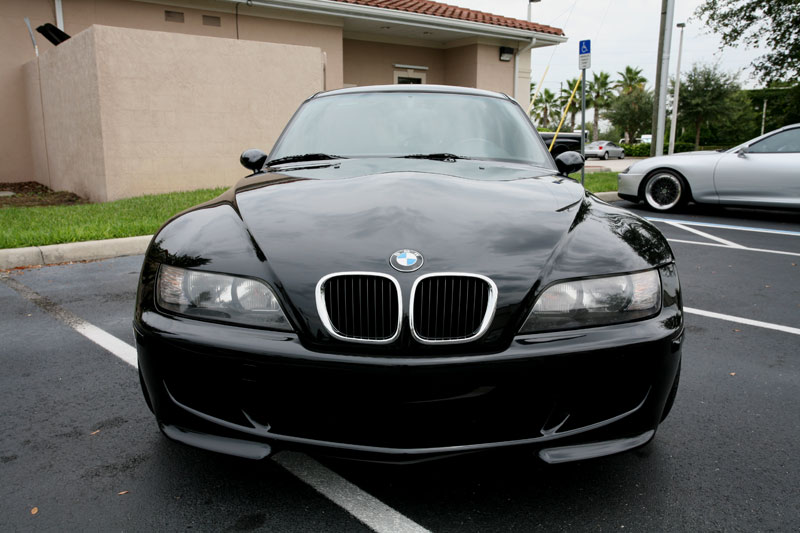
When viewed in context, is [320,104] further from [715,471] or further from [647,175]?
[647,175]

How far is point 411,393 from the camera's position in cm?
168

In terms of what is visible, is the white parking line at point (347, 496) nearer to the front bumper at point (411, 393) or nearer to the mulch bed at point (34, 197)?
the front bumper at point (411, 393)

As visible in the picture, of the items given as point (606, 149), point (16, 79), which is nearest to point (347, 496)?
point (16, 79)

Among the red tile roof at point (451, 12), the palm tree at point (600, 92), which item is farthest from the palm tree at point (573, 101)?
the red tile roof at point (451, 12)

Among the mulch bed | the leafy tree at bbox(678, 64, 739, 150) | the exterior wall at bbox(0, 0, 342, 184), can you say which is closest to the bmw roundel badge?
the mulch bed

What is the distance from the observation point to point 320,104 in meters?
3.68

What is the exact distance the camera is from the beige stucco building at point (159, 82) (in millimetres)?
9383

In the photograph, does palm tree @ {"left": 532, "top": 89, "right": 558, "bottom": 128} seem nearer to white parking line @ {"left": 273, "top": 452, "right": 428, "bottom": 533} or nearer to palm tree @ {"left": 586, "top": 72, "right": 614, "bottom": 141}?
palm tree @ {"left": 586, "top": 72, "right": 614, "bottom": 141}

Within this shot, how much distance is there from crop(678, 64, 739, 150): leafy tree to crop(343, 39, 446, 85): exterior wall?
33.5 m

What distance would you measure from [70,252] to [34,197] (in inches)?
201

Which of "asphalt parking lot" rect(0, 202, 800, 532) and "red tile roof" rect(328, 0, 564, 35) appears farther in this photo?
"red tile roof" rect(328, 0, 564, 35)

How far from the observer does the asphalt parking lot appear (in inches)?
76.1

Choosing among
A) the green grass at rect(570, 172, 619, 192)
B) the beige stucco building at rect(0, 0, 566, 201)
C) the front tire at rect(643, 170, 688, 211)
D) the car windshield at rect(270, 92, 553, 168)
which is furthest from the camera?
the green grass at rect(570, 172, 619, 192)

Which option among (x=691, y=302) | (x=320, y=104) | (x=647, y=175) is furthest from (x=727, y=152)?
(x=320, y=104)
